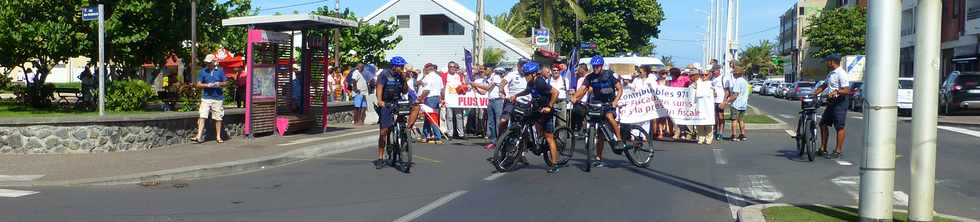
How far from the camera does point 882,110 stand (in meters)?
6.98

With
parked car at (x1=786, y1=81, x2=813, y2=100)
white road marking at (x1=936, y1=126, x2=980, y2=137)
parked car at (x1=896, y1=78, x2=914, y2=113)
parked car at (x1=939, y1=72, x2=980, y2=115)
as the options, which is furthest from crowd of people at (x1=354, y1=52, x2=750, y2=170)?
parked car at (x1=786, y1=81, x2=813, y2=100)

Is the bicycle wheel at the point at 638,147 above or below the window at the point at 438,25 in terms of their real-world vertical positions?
below

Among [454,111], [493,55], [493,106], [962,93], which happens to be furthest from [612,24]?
[493,106]

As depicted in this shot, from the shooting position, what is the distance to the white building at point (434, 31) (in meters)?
47.6

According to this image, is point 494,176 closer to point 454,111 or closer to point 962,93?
Answer: point 454,111

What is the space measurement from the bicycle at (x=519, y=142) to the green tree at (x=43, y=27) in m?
10.2

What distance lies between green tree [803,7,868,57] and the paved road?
47.6 m

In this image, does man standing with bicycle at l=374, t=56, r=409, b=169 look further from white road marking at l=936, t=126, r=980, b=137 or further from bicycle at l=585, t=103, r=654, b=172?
white road marking at l=936, t=126, r=980, b=137

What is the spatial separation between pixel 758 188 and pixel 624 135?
2.63 m

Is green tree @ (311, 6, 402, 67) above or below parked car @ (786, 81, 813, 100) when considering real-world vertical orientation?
above

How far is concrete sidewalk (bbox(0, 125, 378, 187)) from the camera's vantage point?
421 inches

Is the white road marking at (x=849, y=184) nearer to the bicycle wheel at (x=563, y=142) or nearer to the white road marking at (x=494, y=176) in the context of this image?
the bicycle wheel at (x=563, y=142)

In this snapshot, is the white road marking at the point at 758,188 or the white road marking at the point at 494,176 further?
the white road marking at the point at 494,176

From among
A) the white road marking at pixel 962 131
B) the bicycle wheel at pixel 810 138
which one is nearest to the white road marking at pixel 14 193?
the bicycle wheel at pixel 810 138
